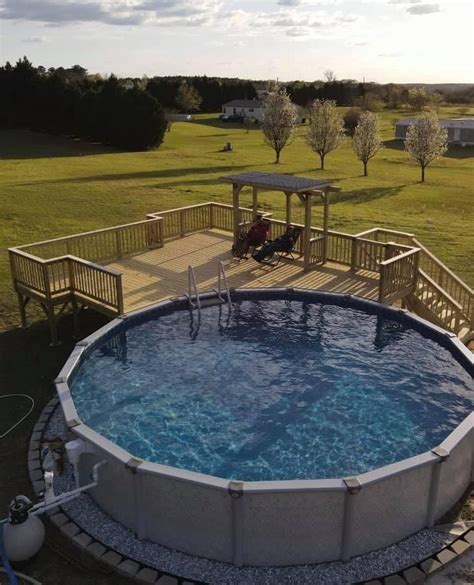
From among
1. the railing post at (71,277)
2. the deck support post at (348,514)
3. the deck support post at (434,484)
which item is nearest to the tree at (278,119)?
the railing post at (71,277)

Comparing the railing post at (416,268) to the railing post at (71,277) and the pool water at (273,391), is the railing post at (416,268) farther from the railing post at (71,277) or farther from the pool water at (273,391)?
the railing post at (71,277)

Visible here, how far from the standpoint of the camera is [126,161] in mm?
45812

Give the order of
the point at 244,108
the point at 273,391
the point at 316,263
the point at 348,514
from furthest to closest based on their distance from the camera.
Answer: the point at 244,108
the point at 316,263
the point at 273,391
the point at 348,514

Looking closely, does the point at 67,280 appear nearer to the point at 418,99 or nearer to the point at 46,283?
the point at 46,283

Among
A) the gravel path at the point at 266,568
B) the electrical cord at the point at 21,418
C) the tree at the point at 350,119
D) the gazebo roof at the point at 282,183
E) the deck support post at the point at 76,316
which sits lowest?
the gravel path at the point at 266,568

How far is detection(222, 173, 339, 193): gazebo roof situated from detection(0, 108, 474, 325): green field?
6.46 meters

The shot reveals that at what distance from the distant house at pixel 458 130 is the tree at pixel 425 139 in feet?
86.1

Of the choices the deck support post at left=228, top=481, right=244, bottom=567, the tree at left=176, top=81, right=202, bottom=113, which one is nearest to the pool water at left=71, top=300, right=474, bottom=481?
the deck support post at left=228, top=481, right=244, bottom=567

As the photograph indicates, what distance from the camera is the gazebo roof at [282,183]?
1501 centimetres

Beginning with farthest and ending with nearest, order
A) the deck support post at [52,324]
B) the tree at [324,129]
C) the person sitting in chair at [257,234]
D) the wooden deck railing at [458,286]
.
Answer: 1. the tree at [324,129]
2. the person sitting in chair at [257,234]
3. the deck support post at [52,324]
4. the wooden deck railing at [458,286]

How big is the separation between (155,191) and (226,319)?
67.5ft

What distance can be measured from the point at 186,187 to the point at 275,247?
19419 millimetres

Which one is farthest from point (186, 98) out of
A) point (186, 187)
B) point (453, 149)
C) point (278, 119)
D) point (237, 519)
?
point (237, 519)

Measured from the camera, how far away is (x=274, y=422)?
971cm
